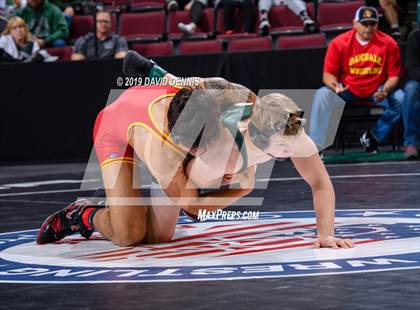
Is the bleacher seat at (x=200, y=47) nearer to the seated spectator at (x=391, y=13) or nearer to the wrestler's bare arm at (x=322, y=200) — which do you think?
the seated spectator at (x=391, y=13)

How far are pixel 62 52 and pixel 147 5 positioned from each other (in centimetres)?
162

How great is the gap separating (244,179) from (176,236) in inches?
29.8

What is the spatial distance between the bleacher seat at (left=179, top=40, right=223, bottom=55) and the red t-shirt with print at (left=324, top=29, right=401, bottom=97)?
1967mm

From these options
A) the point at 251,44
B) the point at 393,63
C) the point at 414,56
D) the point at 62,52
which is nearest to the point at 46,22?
the point at 62,52

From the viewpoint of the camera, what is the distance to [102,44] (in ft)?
38.4

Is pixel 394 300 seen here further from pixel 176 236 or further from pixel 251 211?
pixel 251 211

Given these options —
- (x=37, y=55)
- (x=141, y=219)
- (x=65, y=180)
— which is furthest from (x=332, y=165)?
(x=141, y=219)

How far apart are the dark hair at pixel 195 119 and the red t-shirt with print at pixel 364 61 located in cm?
572

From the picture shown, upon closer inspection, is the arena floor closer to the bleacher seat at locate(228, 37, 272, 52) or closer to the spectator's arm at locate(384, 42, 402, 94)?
the spectator's arm at locate(384, 42, 402, 94)

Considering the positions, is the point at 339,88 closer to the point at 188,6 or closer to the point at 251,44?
the point at 251,44

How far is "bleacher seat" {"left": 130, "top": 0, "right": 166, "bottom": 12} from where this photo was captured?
13.3 m

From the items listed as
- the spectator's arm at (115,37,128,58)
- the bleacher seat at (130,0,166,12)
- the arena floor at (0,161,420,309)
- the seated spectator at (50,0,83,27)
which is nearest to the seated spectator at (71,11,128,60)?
the spectator's arm at (115,37,128,58)

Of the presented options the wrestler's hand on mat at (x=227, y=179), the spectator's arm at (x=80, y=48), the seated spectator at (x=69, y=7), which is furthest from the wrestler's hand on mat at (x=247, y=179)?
the seated spectator at (x=69, y=7)

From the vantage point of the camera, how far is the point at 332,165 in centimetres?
935
